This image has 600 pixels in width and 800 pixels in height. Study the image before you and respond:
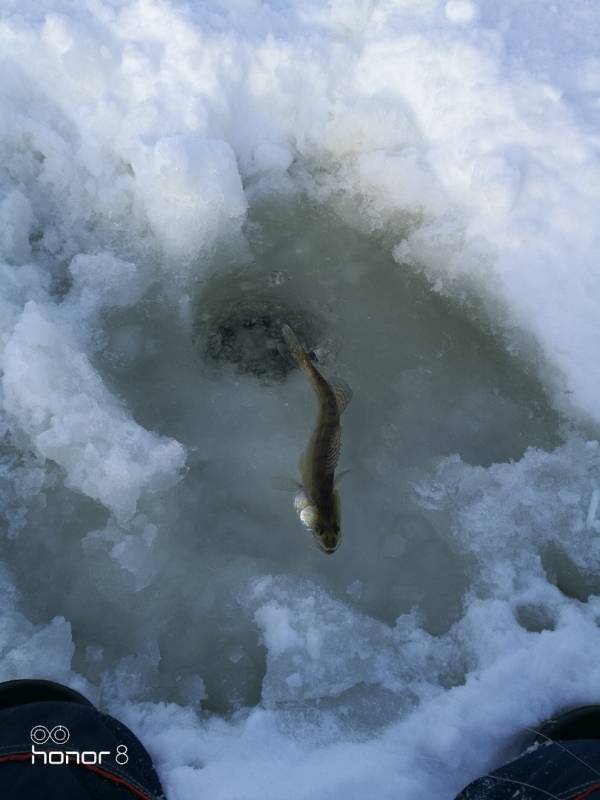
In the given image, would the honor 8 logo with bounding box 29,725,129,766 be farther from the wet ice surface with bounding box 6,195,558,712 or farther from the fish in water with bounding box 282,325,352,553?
the fish in water with bounding box 282,325,352,553

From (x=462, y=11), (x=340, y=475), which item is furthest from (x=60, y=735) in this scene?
(x=462, y=11)

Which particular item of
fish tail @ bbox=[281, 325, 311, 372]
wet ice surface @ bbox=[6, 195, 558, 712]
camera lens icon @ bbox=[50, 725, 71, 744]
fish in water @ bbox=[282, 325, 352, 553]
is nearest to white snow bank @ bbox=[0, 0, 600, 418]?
wet ice surface @ bbox=[6, 195, 558, 712]

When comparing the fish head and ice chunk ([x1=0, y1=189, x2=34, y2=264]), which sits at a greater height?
ice chunk ([x1=0, y1=189, x2=34, y2=264])

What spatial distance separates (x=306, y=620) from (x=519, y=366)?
171 cm

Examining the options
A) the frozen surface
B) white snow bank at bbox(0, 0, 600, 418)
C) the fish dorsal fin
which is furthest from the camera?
white snow bank at bbox(0, 0, 600, 418)

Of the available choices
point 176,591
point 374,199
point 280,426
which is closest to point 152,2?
point 374,199

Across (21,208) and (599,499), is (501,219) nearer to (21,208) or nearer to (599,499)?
(599,499)

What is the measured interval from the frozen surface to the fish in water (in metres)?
0.24

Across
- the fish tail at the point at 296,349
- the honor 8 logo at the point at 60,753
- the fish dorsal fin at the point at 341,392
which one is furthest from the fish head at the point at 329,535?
the honor 8 logo at the point at 60,753

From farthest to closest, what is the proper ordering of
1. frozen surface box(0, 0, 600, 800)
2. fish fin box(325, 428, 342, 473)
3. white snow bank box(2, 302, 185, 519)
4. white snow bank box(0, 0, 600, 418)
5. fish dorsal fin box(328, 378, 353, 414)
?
white snow bank box(0, 0, 600, 418) < fish dorsal fin box(328, 378, 353, 414) < white snow bank box(2, 302, 185, 519) < fish fin box(325, 428, 342, 473) < frozen surface box(0, 0, 600, 800)

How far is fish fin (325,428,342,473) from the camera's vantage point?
8.83 ft

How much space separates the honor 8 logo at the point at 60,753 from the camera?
222 cm

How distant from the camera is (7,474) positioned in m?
2.91

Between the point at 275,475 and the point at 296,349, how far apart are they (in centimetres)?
63
